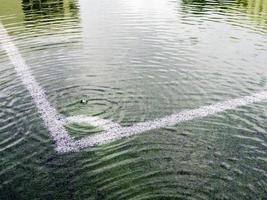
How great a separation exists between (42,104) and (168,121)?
2557mm

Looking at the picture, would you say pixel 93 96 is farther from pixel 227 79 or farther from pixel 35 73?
pixel 227 79

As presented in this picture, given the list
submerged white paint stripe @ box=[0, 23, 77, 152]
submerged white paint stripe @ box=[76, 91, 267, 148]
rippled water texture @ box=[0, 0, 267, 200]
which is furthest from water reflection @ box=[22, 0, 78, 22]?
submerged white paint stripe @ box=[76, 91, 267, 148]

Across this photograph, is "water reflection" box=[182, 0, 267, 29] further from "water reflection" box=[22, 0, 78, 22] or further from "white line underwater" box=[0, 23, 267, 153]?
Result: "white line underwater" box=[0, 23, 267, 153]

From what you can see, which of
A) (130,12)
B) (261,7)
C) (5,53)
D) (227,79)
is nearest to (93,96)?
(227,79)

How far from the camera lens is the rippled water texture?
4469 mm

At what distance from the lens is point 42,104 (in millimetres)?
6859

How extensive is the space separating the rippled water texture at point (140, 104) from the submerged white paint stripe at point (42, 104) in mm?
141

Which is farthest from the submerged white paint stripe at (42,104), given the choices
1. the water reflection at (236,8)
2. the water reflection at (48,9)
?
the water reflection at (236,8)

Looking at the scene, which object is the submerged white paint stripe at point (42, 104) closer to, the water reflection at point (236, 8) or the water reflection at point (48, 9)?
the water reflection at point (48, 9)

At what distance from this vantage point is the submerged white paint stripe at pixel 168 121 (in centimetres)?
553

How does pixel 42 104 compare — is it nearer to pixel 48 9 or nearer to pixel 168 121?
pixel 168 121

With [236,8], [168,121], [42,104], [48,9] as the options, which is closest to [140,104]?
[168,121]

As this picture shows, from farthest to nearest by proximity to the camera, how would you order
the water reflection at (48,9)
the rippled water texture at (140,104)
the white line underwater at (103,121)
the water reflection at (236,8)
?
the water reflection at (48,9), the water reflection at (236,8), the white line underwater at (103,121), the rippled water texture at (140,104)

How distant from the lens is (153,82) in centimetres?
774
